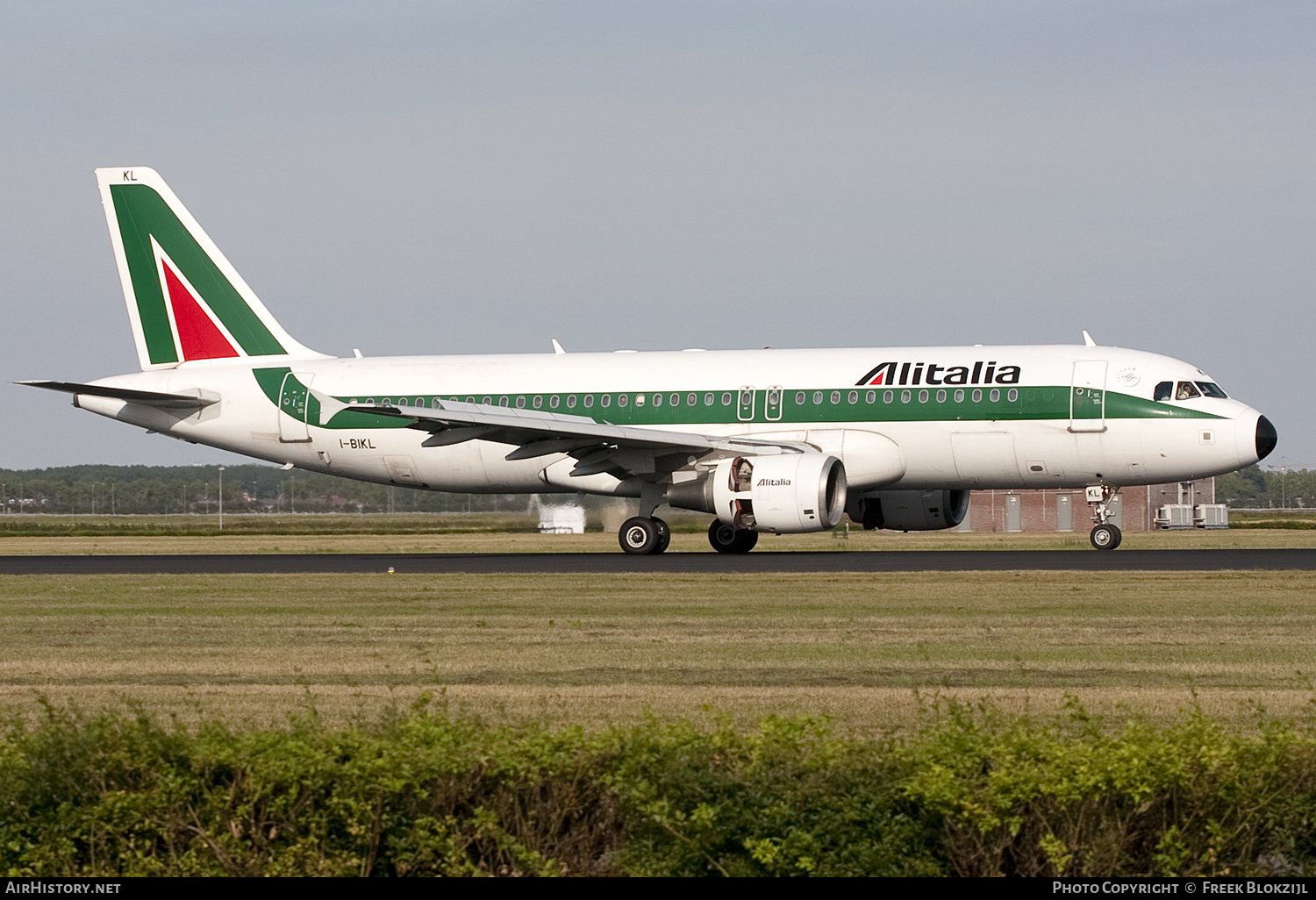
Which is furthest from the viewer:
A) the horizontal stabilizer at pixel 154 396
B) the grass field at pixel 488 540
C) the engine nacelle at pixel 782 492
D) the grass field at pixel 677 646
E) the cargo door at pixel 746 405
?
the grass field at pixel 488 540

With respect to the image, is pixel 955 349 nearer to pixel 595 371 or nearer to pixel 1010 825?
pixel 595 371

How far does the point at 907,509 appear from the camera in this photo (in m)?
35.0

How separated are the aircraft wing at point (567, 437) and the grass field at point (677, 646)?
6422 millimetres

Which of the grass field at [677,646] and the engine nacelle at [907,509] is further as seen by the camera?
the engine nacelle at [907,509]

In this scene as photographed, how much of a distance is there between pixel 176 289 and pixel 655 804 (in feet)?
111

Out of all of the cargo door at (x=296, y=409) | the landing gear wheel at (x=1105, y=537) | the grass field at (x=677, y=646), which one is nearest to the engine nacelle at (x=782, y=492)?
the grass field at (x=677, y=646)

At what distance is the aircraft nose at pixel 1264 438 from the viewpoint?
3167 cm

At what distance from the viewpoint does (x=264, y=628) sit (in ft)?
62.4

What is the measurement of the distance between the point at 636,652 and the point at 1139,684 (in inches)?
202

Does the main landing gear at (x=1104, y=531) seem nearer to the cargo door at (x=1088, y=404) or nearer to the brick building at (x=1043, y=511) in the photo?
the cargo door at (x=1088, y=404)

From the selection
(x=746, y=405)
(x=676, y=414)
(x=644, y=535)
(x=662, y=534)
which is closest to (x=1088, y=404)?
(x=746, y=405)

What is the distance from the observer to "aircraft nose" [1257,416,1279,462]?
31.7 m

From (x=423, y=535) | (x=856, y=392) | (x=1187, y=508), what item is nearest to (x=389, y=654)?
(x=856, y=392)

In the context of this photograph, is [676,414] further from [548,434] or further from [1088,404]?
[1088,404]
